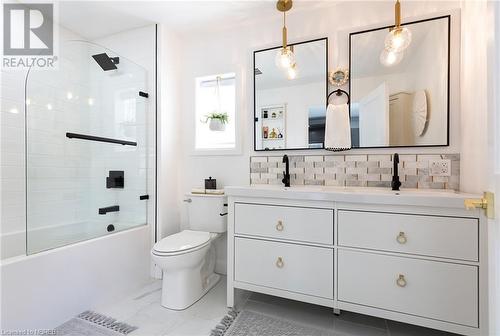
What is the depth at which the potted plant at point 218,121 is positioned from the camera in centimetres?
227

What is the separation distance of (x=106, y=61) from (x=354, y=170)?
254cm

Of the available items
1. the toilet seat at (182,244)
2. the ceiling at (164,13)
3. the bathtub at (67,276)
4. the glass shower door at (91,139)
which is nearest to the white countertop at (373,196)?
the toilet seat at (182,244)

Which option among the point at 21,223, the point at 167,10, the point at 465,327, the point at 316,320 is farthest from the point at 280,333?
the point at 167,10

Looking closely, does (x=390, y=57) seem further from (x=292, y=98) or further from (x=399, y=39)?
(x=292, y=98)

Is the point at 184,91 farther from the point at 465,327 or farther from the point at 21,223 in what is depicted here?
the point at 465,327

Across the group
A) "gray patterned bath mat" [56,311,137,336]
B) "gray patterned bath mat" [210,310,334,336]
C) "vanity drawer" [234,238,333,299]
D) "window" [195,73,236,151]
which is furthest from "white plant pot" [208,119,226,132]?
"gray patterned bath mat" [56,311,137,336]

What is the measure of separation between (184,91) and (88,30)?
114 centimetres

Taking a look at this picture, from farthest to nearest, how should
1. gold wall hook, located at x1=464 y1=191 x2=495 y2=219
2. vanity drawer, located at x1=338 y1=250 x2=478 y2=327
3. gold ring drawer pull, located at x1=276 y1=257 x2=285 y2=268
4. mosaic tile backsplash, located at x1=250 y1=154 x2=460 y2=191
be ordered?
mosaic tile backsplash, located at x1=250 y1=154 x2=460 y2=191, gold ring drawer pull, located at x1=276 y1=257 x2=285 y2=268, vanity drawer, located at x1=338 y1=250 x2=478 y2=327, gold wall hook, located at x1=464 y1=191 x2=495 y2=219

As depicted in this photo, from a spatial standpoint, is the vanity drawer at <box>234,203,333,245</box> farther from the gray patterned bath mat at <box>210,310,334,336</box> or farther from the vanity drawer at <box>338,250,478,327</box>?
the gray patterned bath mat at <box>210,310,334,336</box>

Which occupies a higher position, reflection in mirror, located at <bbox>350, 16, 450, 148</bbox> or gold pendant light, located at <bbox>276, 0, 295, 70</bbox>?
gold pendant light, located at <bbox>276, 0, 295, 70</bbox>

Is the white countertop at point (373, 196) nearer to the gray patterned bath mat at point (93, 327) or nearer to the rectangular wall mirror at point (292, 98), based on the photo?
the rectangular wall mirror at point (292, 98)

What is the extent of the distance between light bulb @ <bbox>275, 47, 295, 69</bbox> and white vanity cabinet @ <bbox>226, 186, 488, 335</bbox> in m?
1.08

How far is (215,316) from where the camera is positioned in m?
1.59

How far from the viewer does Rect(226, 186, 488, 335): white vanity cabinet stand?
1173 millimetres
